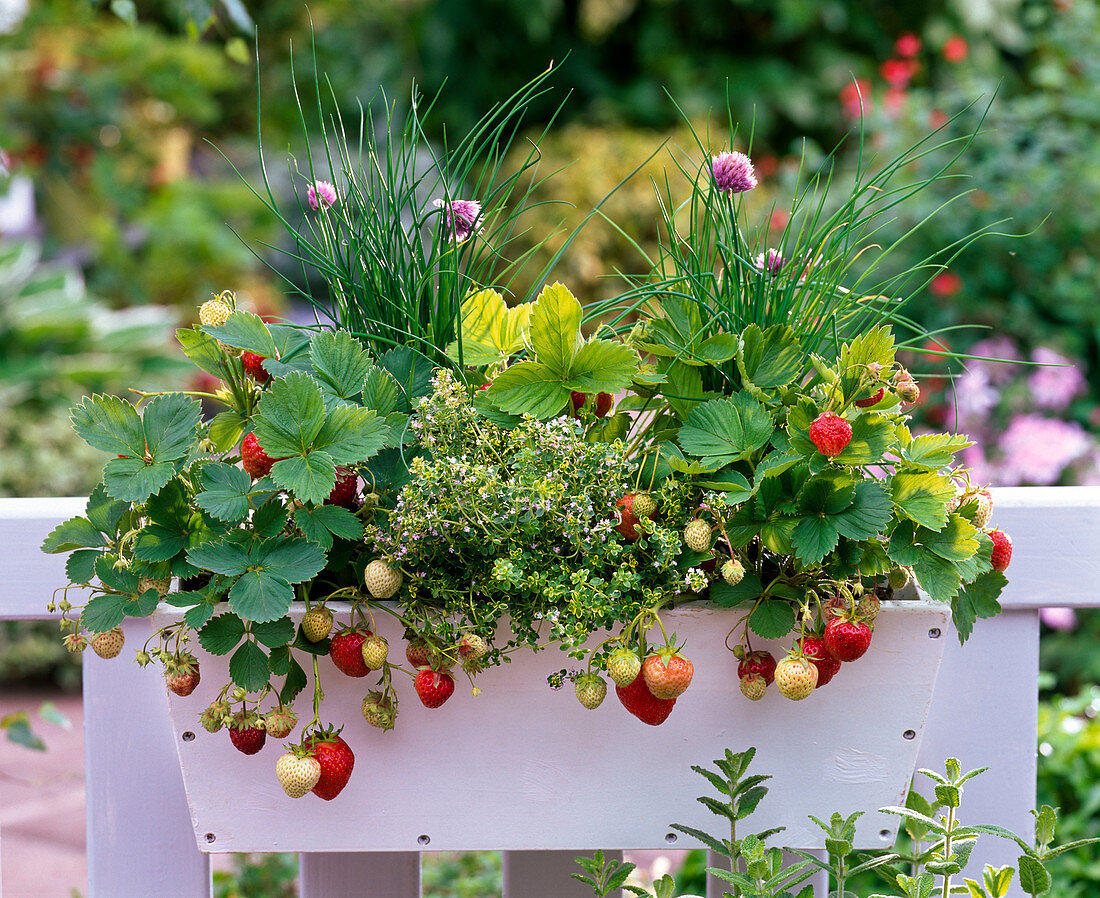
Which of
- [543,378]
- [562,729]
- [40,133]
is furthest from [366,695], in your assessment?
[40,133]

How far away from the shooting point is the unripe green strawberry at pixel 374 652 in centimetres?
65

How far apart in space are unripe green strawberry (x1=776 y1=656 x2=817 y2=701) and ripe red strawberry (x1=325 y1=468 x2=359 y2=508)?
1.00ft

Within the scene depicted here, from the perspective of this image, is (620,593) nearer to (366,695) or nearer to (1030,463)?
(366,695)

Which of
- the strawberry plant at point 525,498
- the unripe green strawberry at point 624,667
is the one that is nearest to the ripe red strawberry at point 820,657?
the strawberry plant at point 525,498

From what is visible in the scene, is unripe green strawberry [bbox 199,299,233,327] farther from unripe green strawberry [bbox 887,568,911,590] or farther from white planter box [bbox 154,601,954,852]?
unripe green strawberry [bbox 887,568,911,590]

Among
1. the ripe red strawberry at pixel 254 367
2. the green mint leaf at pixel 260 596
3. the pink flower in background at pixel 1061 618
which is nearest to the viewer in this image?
the green mint leaf at pixel 260 596

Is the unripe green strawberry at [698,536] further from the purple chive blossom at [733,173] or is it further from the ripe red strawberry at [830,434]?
the purple chive blossom at [733,173]

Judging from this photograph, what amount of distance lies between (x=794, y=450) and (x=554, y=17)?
4.10 m

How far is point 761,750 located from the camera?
725mm

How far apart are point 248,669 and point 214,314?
238mm

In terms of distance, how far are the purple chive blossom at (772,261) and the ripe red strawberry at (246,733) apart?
460 millimetres

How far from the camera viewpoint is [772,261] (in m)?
0.74

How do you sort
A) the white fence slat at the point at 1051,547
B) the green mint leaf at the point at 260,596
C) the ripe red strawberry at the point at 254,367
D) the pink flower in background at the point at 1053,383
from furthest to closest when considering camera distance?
the pink flower in background at the point at 1053,383
the white fence slat at the point at 1051,547
the ripe red strawberry at the point at 254,367
the green mint leaf at the point at 260,596

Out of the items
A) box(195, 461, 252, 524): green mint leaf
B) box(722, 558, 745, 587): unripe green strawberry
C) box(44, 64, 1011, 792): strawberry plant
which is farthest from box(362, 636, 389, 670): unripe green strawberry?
box(722, 558, 745, 587): unripe green strawberry
